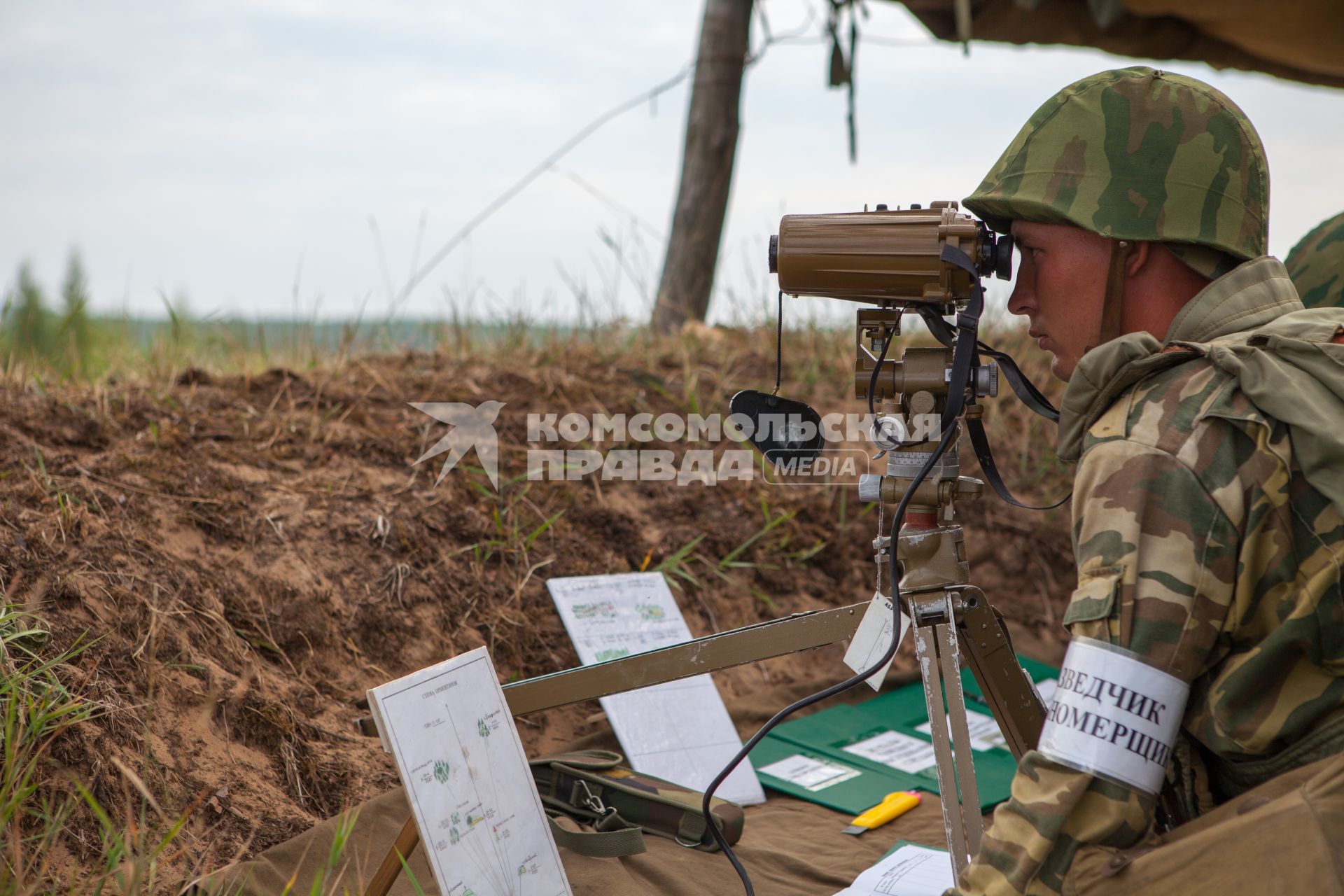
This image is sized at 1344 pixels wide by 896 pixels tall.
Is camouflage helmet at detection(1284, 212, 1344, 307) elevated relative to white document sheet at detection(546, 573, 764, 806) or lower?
elevated

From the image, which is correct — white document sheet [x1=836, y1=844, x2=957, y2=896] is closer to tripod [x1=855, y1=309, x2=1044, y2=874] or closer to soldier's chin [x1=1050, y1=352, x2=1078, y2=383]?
tripod [x1=855, y1=309, x2=1044, y2=874]

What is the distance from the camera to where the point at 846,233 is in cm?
179

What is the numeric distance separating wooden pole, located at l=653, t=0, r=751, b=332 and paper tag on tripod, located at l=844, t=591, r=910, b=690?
13.1 feet

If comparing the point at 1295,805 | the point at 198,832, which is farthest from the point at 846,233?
the point at 198,832

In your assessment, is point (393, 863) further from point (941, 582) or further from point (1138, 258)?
point (1138, 258)

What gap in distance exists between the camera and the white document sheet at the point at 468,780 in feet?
6.23

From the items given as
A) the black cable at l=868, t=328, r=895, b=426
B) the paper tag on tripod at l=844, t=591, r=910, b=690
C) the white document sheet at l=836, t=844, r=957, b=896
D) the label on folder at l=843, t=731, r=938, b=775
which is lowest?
the label on folder at l=843, t=731, r=938, b=775

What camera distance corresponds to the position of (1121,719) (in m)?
1.30

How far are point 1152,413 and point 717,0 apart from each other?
205 inches

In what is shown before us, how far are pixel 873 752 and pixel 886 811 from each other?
380 mm

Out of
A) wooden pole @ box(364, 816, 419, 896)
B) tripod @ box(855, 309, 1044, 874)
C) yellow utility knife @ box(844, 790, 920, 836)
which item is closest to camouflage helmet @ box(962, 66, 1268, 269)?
tripod @ box(855, 309, 1044, 874)

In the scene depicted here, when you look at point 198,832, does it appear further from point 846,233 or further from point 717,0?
point 717,0

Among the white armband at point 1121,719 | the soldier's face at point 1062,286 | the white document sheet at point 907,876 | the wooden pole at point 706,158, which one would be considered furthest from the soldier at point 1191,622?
the wooden pole at point 706,158

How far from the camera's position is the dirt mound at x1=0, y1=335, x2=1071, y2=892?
7.63 feet
